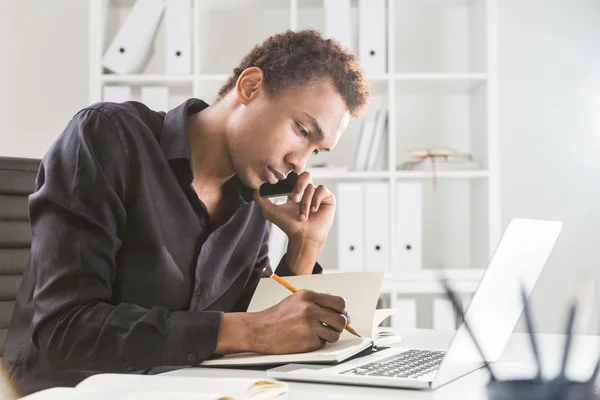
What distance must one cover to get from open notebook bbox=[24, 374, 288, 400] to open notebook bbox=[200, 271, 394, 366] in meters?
0.25

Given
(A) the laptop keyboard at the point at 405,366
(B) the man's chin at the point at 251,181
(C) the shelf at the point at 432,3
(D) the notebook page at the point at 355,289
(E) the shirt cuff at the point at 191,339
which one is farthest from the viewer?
(C) the shelf at the point at 432,3

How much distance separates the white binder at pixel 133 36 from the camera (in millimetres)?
2795

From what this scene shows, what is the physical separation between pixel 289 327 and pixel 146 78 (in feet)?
6.86

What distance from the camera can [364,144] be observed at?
280 centimetres

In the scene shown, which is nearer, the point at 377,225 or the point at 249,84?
the point at 249,84

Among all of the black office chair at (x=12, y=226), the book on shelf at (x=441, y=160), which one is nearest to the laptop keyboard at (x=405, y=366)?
the black office chair at (x=12, y=226)

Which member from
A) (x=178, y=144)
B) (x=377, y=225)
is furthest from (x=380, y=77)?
(x=178, y=144)

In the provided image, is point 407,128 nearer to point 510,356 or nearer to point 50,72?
point 50,72

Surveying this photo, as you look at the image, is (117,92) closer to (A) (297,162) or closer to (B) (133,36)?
(B) (133,36)

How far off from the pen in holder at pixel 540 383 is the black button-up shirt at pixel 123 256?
578mm

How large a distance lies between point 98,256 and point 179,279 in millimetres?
194

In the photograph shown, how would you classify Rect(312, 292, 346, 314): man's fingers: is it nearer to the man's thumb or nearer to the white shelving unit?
the man's thumb

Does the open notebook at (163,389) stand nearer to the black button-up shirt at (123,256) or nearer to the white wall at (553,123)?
the black button-up shirt at (123,256)

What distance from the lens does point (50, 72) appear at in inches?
122
